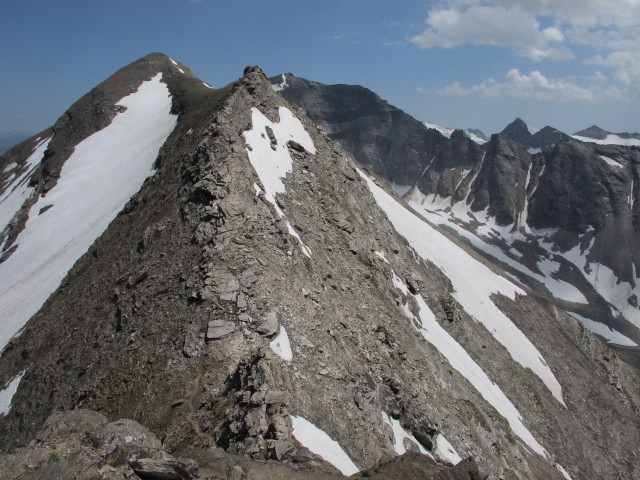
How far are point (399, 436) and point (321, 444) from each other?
7.36 meters

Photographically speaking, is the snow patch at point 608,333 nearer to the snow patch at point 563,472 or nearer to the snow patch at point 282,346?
the snow patch at point 563,472

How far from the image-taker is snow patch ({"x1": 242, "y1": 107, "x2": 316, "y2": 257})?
34656mm

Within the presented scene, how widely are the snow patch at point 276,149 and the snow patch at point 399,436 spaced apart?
12.5m

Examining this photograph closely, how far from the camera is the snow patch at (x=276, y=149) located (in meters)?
34.7

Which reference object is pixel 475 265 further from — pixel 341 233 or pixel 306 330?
pixel 306 330

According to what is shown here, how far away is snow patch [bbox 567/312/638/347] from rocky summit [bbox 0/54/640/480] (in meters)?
119

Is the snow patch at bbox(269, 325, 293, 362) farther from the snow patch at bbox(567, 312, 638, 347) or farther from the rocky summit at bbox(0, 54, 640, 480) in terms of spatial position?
the snow patch at bbox(567, 312, 638, 347)

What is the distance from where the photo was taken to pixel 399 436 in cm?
2362

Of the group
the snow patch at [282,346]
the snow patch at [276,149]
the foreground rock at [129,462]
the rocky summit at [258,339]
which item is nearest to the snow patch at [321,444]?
the rocky summit at [258,339]

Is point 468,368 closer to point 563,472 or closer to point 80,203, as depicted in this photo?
point 563,472

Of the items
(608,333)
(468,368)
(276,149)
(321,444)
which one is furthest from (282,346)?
(608,333)

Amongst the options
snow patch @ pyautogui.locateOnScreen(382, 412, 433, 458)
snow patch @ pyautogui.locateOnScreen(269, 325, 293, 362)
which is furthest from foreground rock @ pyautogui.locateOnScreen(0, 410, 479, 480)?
snow patch @ pyautogui.locateOnScreen(269, 325, 293, 362)

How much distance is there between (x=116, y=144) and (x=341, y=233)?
A: 49.9 metres

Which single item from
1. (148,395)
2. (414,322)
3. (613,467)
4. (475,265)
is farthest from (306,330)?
(475,265)
